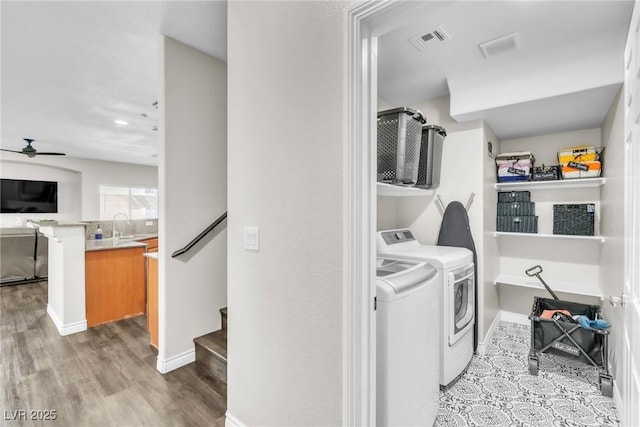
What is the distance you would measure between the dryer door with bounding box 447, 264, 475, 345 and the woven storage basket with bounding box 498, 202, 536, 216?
1149 mm

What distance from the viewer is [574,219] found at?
291 cm

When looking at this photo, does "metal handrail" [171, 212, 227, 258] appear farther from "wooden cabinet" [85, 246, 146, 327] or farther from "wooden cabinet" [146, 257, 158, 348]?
"wooden cabinet" [85, 246, 146, 327]

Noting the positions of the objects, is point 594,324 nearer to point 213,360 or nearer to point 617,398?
point 617,398

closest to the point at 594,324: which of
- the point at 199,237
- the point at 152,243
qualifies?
the point at 199,237

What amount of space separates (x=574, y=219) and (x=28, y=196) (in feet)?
30.4

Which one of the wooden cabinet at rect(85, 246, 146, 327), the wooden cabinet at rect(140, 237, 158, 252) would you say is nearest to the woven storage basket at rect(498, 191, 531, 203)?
the wooden cabinet at rect(85, 246, 146, 327)

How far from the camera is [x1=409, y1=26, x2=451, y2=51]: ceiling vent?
1.98 m

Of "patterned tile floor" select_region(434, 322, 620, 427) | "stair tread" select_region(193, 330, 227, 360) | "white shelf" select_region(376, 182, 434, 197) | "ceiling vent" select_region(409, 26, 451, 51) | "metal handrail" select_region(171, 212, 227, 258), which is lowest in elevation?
"patterned tile floor" select_region(434, 322, 620, 427)

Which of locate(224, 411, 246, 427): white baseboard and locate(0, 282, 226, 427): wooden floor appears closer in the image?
locate(224, 411, 246, 427): white baseboard

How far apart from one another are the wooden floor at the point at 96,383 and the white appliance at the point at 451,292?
60.5 inches

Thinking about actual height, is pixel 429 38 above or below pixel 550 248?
above

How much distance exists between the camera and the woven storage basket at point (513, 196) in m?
3.19

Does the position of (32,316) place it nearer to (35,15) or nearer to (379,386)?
(35,15)

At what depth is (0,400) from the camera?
1986 millimetres
